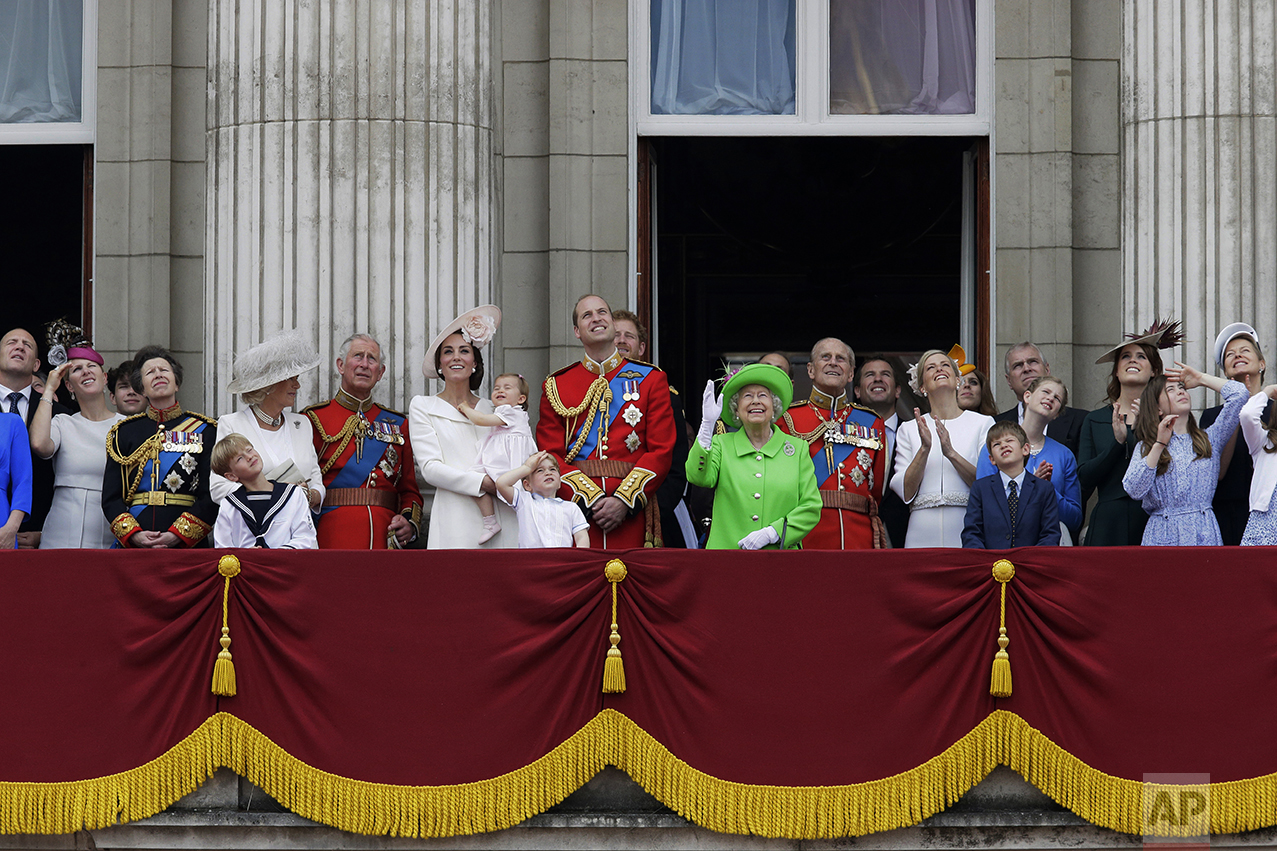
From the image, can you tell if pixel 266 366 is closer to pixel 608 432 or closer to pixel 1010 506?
pixel 608 432

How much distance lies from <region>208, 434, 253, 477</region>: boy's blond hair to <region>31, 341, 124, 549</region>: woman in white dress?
993mm

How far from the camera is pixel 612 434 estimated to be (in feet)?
26.4

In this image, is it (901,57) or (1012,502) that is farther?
(901,57)

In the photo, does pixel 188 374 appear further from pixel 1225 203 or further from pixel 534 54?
pixel 1225 203

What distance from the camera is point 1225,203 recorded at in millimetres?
9516

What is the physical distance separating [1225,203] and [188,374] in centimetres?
662

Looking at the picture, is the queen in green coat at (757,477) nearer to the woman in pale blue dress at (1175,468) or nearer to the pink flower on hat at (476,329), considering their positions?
the pink flower on hat at (476,329)

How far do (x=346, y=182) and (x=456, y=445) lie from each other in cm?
223

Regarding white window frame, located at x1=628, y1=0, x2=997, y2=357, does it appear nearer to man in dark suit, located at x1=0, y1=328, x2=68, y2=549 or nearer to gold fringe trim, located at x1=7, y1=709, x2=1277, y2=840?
man in dark suit, located at x1=0, y1=328, x2=68, y2=549

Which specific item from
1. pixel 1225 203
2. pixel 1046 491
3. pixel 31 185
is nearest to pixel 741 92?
pixel 1225 203

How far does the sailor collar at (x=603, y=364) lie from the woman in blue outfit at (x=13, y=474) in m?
2.84

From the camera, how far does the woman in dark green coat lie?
7910 millimetres

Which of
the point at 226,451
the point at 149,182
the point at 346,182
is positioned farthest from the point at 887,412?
the point at 149,182

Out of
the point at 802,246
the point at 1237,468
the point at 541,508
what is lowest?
the point at 541,508
